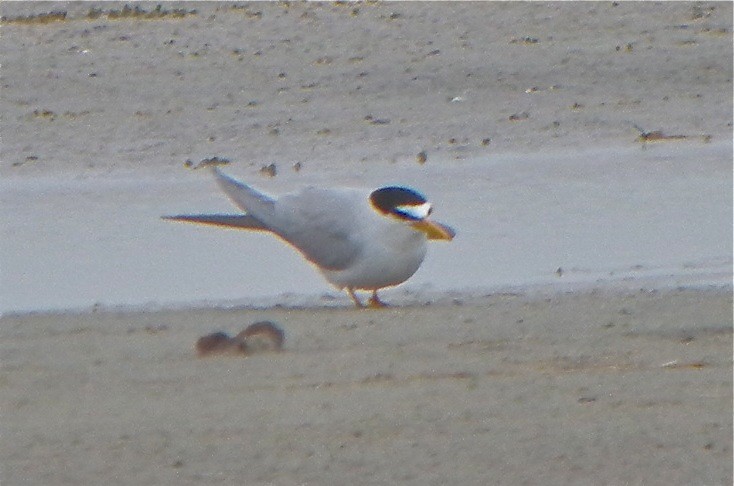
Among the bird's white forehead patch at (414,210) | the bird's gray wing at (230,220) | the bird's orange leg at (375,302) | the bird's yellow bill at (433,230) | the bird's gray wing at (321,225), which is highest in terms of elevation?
the bird's gray wing at (230,220)

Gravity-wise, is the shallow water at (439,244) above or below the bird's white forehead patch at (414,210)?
above

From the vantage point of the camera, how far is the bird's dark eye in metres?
7.43

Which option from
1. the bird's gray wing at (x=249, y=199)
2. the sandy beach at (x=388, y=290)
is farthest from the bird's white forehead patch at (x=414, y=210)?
the bird's gray wing at (x=249, y=199)

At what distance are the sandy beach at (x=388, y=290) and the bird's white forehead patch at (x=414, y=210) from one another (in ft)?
1.20

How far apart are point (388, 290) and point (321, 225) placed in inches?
20.1

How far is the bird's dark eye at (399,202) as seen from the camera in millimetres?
7434

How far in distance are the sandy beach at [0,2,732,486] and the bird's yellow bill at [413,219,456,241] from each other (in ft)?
0.92

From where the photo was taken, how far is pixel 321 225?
781 centimetres

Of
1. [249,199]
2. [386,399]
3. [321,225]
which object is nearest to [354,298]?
[321,225]

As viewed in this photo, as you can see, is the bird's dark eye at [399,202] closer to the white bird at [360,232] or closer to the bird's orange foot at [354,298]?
the white bird at [360,232]

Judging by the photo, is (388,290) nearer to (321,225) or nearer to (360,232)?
(321,225)

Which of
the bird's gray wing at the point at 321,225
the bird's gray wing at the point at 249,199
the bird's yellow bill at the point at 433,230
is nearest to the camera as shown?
the bird's yellow bill at the point at 433,230

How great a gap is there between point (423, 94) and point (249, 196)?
484 centimetres

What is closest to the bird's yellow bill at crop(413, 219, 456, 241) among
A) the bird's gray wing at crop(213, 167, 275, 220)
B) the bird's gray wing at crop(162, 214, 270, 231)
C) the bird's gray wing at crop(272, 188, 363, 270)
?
the bird's gray wing at crop(272, 188, 363, 270)
